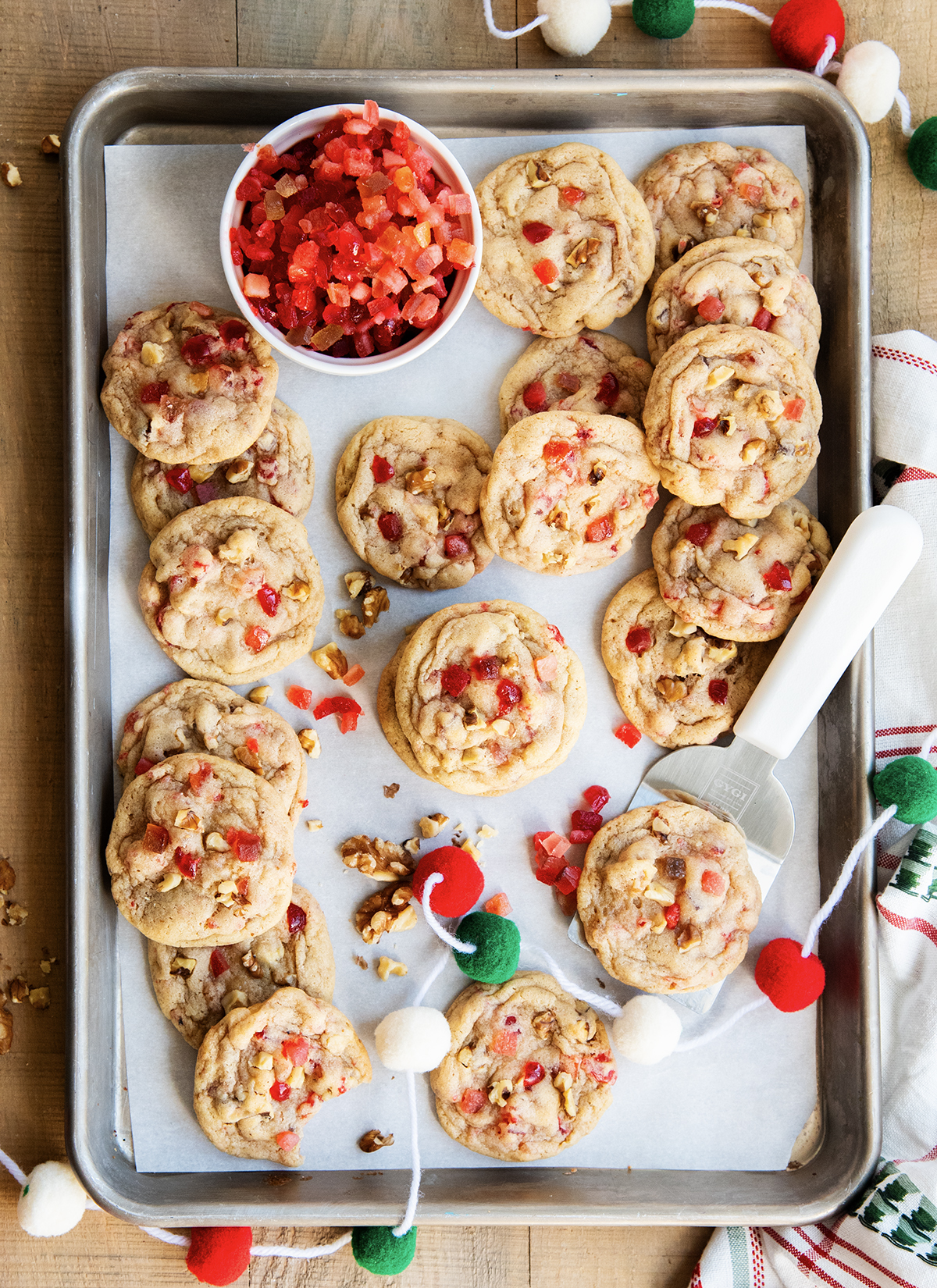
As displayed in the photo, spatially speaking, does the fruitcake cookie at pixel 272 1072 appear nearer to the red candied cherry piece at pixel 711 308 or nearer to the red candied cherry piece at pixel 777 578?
the red candied cherry piece at pixel 777 578

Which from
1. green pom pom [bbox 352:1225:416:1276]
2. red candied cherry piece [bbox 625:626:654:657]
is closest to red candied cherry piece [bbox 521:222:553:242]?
red candied cherry piece [bbox 625:626:654:657]

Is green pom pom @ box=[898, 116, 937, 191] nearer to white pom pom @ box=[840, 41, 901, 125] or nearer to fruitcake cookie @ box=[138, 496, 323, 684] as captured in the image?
white pom pom @ box=[840, 41, 901, 125]

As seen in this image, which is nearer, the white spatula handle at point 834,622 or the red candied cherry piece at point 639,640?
the white spatula handle at point 834,622

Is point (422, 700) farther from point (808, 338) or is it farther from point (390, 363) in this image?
point (808, 338)

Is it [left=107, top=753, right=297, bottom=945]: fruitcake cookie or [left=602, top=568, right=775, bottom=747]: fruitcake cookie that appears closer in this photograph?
[left=107, top=753, right=297, bottom=945]: fruitcake cookie

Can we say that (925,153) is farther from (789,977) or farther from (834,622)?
(789,977)

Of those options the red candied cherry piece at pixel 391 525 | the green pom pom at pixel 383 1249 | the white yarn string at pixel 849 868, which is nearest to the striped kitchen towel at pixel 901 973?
the white yarn string at pixel 849 868
